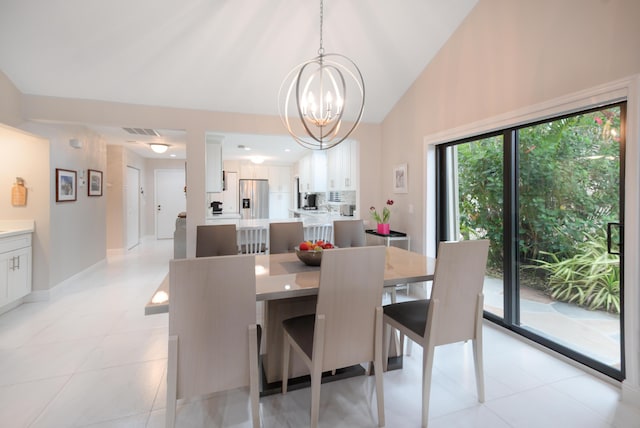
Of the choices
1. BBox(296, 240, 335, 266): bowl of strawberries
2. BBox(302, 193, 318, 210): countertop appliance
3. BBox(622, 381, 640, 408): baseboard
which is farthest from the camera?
BBox(302, 193, 318, 210): countertop appliance

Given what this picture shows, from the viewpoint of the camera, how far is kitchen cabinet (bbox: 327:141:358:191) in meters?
4.94

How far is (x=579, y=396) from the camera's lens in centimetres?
192

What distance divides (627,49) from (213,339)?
9.26 ft

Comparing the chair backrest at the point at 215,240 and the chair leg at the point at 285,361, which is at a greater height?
the chair backrest at the point at 215,240

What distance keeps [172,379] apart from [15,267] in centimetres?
322

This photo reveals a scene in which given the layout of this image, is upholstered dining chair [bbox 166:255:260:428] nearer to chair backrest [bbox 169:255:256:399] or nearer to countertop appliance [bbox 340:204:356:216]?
chair backrest [bbox 169:255:256:399]

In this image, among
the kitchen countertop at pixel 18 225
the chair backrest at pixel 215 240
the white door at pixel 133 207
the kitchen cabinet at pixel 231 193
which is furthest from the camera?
the kitchen cabinet at pixel 231 193

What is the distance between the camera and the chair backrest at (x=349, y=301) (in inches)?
60.0

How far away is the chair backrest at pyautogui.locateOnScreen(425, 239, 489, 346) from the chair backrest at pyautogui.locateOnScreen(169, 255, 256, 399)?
1024 mm

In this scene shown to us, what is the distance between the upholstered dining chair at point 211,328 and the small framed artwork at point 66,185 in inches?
145

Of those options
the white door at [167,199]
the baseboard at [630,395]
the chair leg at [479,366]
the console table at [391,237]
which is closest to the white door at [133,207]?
the white door at [167,199]

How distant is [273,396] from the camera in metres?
1.92

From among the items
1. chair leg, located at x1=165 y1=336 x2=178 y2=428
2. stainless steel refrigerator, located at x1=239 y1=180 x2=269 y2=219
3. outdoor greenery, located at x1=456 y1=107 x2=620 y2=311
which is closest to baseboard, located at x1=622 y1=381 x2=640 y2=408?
outdoor greenery, located at x1=456 y1=107 x2=620 y2=311

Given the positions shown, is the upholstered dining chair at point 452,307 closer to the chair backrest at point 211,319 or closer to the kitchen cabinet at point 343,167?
the chair backrest at point 211,319
